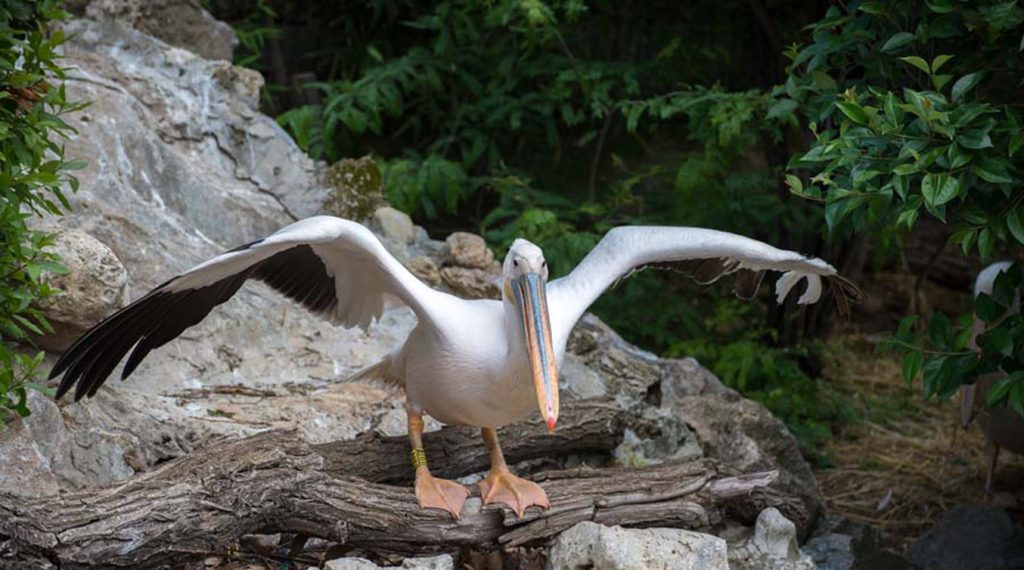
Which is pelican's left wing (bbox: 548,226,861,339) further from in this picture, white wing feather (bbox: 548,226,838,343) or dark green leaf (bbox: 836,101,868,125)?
dark green leaf (bbox: 836,101,868,125)

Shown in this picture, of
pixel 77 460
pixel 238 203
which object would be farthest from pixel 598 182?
pixel 77 460

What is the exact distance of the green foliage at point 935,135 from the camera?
10.4ft

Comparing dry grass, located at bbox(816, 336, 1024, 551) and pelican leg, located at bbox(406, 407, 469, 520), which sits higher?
pelican leg, located at bbox(406, 407, 469, 520)

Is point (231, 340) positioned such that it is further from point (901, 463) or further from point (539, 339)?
point (901, 463)

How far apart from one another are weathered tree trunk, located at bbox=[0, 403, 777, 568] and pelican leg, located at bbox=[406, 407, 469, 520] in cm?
3

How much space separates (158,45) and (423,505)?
9.75 ft

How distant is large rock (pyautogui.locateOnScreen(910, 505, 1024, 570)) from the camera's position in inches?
175

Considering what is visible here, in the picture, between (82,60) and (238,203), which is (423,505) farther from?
(82,60)

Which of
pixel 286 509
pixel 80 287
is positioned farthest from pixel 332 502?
pixel 80 287

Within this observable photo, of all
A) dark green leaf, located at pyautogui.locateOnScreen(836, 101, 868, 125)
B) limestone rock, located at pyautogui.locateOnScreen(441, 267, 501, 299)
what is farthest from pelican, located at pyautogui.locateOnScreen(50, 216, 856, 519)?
limestone rock, located at pyautogui.locateOnScreen(441, 267, 501, 299)

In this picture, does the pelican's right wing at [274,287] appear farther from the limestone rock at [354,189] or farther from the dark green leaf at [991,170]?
the limestone rock at [354,189]

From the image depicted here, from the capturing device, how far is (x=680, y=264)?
13.2 feet

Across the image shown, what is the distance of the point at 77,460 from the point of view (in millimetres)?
3535

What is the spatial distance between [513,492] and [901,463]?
2863 millimetres
